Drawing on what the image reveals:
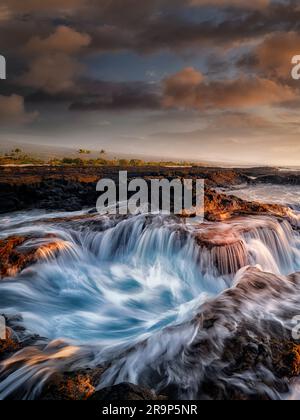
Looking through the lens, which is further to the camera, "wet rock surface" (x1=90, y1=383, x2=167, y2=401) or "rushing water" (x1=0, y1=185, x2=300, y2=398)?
"rushing water" (x1=0, y1=185, x2=300, y2=398)

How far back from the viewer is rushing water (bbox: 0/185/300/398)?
17.4 feet

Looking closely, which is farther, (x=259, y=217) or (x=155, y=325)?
(x=259, y=217)

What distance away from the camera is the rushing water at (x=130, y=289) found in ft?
17.4

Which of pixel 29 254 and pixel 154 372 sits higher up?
pixel 29 254

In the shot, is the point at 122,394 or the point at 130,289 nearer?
the point at 122,394

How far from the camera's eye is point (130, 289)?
9719mm

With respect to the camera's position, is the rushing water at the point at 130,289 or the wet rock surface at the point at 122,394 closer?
the wet rock surface at the point at 122,394

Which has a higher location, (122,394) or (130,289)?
(122,394)

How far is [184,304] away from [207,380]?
149 inches
